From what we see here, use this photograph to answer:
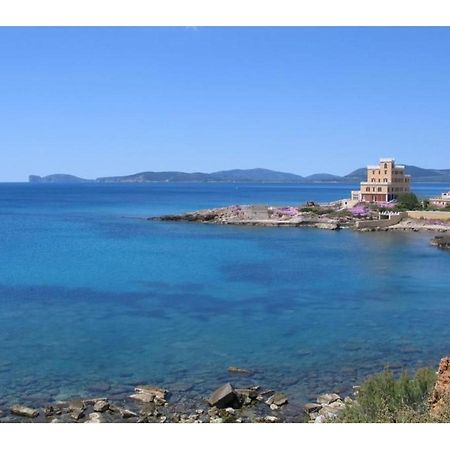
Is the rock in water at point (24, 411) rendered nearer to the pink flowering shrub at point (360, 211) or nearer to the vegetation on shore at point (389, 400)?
the vegetation on shore at point (389, 400)

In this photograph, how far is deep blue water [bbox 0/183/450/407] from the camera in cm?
1320

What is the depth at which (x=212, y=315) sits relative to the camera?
1839 centimetres

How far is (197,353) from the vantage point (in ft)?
47.5

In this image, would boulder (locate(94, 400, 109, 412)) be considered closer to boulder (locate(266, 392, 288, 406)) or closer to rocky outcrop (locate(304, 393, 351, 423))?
boulder (locate(266, 392, 288, 406))

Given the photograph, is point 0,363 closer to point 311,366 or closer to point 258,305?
point 311,366

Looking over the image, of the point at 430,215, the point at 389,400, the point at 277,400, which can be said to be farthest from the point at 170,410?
the point at 430,215

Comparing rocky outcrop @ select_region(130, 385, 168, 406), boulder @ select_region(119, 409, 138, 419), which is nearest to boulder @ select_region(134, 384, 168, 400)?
rocky outcrop @ select_region(130, 385, 168, 406)

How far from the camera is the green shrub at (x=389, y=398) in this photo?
8591mm

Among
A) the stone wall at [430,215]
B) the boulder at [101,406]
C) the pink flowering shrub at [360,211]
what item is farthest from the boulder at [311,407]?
the pink flowering shrub at [360,211]

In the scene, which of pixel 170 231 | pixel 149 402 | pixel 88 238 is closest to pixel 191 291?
pixel 149 402

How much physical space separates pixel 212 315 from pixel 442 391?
10.4m

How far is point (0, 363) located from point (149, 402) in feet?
13.8

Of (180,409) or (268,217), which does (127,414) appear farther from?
(268,217)
